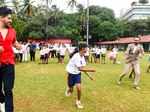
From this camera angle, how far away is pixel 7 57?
23.6 feet

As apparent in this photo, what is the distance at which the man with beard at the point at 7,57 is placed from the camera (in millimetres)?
7059

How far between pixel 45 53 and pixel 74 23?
6813 centimetres

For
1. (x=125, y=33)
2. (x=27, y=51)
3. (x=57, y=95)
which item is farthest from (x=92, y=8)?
(x=57, y=95)

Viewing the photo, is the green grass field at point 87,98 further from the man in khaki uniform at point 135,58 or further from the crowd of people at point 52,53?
the crowd of people at point 52,53

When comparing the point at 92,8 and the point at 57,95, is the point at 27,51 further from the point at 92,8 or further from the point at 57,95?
the point at 92,8

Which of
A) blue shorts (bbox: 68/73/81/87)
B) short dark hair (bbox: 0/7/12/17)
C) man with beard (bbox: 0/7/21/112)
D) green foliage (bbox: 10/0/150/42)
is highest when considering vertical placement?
short dark hair (bbox: 0/7/12/17)

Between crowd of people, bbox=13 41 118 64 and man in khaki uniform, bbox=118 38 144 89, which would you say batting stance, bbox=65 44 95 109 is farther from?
crowd of people, bbox=13 41 118 64

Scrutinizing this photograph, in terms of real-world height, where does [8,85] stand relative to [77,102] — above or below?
above

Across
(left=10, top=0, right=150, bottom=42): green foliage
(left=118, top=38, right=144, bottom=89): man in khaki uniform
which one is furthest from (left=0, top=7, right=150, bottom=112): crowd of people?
(left=10, top=0, right=150, bottom=42): green foliage

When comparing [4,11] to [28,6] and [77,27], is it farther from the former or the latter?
[77,27]

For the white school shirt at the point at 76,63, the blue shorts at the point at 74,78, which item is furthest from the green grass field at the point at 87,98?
the white school shirt at the point at 76,63

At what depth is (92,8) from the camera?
111625 millimetres

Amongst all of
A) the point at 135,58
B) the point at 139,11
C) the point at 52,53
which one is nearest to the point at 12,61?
the point at 135,58

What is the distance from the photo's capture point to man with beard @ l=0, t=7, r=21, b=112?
706 cm
